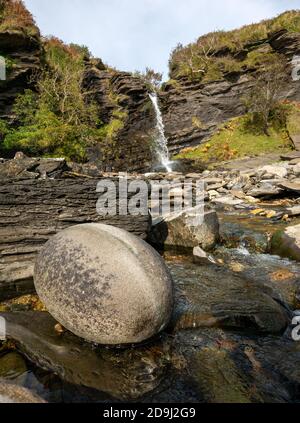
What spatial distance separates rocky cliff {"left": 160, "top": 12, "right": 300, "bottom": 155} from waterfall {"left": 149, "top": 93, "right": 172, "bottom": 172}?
1.97 ft

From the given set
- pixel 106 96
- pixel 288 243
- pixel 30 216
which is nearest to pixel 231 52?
pixel 106 96

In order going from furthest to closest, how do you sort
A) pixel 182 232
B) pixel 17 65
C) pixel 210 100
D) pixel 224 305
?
pixel 210 100 → pixel 17 65 → pixel 182 232 → pixel 224 305

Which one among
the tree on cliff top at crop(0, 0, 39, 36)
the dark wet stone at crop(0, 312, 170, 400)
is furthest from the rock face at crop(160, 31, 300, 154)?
the dark wet stone at crop(0, 312, 170, 400)

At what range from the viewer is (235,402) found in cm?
301

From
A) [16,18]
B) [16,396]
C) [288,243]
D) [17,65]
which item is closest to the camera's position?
[16,396]

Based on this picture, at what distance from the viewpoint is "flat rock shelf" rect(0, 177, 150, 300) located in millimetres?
5281

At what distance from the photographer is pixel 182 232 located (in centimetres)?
776

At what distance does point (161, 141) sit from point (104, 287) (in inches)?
1112

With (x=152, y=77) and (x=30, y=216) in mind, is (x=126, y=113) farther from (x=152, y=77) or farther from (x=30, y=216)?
(x=30, y=216)
